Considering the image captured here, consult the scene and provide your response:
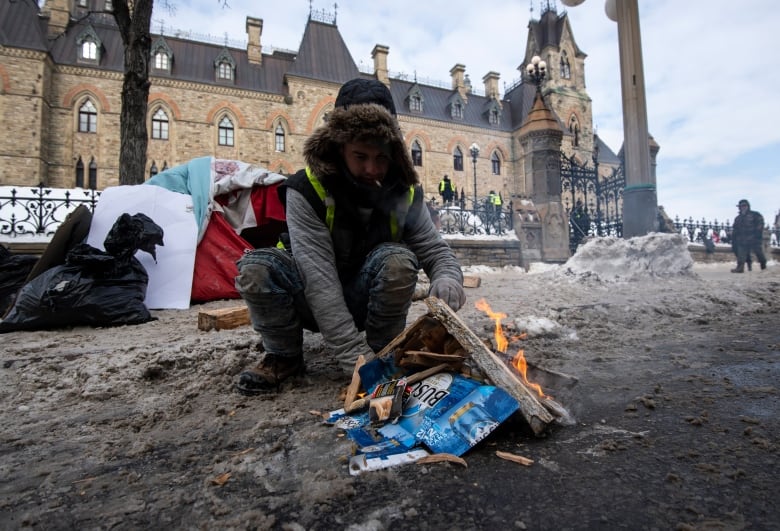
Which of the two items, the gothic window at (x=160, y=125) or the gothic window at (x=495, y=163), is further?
the gothic window at (x=495, y=163)

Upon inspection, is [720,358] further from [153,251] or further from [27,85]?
[27,85]

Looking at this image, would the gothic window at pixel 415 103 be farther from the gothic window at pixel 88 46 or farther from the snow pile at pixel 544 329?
the snow pile at pixel 544 329

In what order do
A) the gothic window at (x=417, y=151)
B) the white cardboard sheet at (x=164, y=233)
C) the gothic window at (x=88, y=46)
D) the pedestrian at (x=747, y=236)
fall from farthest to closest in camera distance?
1. the gothic window at (x=417, y=151)
2. the gothic window at (x=88, y=46)
3. the pedestrian at (x=747, y=236)
4. the white cardboard sheet at (x=164, y=233)

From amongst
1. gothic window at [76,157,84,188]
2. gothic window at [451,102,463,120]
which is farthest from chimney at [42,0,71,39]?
gothic window at [451,102,463,120]

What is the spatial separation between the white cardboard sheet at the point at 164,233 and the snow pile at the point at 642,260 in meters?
6.08

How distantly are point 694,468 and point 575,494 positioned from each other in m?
0.40

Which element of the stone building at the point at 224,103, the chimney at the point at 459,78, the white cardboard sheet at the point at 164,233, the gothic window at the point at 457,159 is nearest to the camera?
the white cardboard sheet at the point at 164,233

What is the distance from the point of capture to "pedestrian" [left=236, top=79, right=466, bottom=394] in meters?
1.96

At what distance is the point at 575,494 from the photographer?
110cm

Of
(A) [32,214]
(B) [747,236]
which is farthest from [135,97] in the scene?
(B) [747,236]

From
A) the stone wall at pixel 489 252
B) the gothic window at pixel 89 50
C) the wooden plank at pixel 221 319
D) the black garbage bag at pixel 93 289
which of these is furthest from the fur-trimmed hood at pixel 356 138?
the gothic window at pixel 89 50

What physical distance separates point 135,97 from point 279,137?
21.3m

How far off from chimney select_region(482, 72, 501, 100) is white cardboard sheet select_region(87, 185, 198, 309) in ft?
120

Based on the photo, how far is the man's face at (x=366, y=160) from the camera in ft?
6.39
